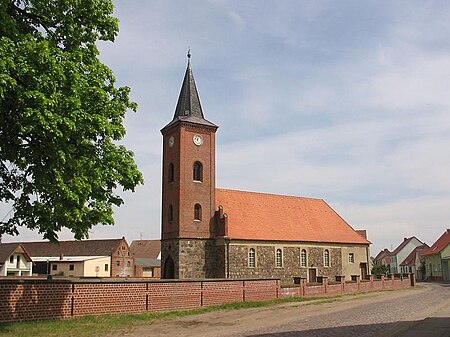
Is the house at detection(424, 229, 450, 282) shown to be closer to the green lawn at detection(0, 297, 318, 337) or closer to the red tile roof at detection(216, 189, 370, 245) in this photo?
the red tile roof at detection(216, 189, 370, 245)

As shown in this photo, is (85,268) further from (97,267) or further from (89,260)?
(97,267)

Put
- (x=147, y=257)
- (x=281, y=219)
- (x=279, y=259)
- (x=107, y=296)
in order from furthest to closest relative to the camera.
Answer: (x=147, y=257), (x=281, y=219), (x=279, y=259), (x=107, y=296)

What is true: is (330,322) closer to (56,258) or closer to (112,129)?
(112,129)

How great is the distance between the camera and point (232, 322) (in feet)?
62.0

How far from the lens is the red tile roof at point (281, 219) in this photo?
133ft

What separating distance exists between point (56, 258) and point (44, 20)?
67105 mm

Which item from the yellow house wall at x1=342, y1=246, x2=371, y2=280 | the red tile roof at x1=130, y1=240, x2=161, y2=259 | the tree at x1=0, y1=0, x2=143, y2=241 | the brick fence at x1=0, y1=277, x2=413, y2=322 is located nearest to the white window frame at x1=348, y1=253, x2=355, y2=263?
the yellow house wall at x1=342, y1=246, x2=371, y2=280

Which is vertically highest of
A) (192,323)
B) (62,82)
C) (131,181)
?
(62,82)

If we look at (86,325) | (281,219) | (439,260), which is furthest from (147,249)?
(86,325)

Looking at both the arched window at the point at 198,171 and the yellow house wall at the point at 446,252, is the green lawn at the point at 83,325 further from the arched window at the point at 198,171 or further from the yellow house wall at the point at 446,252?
the yellow house wall at the point at 446,252

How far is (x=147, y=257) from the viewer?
91875 mm

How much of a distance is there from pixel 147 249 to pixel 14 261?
1160 inches

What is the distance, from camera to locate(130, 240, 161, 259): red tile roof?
9199cm

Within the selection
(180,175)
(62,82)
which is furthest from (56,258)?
(62,82)
